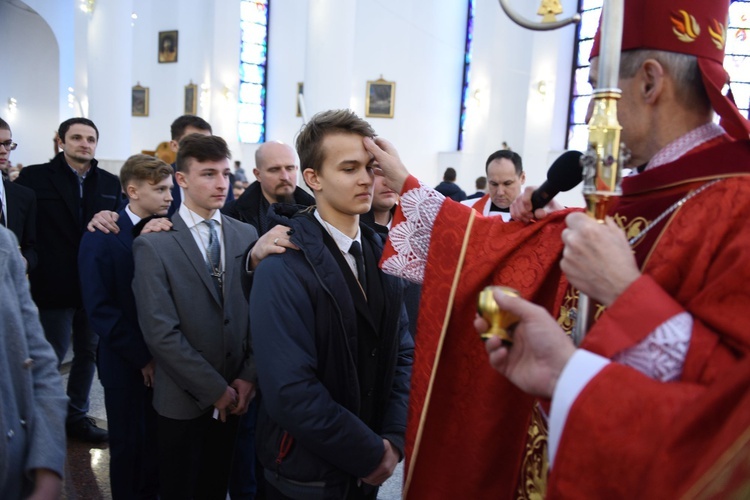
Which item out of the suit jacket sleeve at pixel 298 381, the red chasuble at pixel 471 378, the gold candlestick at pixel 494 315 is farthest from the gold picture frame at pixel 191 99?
the gold candlestick at pixel 494 315

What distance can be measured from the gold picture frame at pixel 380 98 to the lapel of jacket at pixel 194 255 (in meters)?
14.4

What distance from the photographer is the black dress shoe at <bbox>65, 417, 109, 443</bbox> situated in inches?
151

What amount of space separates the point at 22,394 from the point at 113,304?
153 cm

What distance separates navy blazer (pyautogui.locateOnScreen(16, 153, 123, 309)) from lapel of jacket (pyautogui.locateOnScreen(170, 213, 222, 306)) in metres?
1.64

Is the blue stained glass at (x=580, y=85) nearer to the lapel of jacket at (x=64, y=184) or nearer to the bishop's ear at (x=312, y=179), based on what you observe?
the lapel of jacket at (x=64, y=184)

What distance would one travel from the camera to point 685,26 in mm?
1275

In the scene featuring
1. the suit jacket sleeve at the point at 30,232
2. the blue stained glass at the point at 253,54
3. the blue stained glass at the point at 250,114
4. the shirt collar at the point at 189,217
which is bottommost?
the suit jacket sleeve at the point at 30,232

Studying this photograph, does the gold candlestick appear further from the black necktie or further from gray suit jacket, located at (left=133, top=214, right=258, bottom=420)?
gray suit jacket, located at (left=133, top=214, right=258, bottom=420)

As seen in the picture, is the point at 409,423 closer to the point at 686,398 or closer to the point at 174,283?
the point at 686,398

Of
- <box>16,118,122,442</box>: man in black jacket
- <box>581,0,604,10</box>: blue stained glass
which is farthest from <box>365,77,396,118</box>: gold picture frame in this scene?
<box>16,118,122,442</box>: man in black jacket

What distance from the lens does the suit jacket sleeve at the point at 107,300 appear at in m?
2.89

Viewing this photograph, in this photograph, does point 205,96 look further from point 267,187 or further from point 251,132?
point 267,187

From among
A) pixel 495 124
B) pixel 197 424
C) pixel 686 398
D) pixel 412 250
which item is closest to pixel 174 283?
pixel 197 424

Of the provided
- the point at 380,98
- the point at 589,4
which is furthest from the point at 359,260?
the point at 380,98
